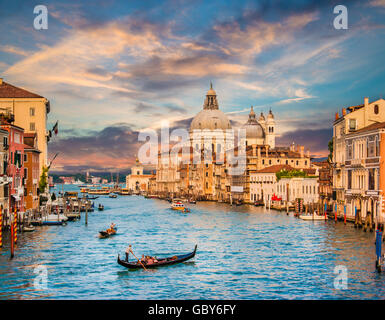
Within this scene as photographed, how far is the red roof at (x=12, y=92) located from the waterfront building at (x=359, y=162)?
2490cm

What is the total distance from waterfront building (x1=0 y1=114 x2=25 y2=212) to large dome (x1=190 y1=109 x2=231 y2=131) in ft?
331

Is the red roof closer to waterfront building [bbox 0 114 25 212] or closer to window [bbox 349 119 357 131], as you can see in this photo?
waterfront building [bbox 0 114 25 212]

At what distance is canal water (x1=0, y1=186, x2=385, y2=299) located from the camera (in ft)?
54.9

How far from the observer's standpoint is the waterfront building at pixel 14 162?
30094 millimetres

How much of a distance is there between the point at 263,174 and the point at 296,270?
47945 mm

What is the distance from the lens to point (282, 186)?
60062mm

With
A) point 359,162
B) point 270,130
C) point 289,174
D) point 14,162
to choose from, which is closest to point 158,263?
point 14,162

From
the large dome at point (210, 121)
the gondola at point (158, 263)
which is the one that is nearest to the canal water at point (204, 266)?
the gondola at point (158, 263)

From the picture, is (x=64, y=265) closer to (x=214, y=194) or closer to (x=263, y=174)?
(x=263, y=174)

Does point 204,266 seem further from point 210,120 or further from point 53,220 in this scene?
point 210,120

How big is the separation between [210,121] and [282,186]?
7494 cm

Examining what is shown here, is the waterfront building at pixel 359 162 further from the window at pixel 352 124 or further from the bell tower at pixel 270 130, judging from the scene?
the bell tower at pixel 270 130

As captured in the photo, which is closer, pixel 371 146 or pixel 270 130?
pixel 371 146
